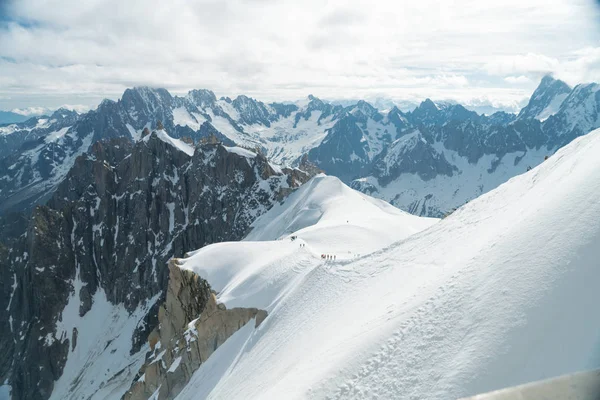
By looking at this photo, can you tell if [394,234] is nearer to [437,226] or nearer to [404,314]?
[437,226]

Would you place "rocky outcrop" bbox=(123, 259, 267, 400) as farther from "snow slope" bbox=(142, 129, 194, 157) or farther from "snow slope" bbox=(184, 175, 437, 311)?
"snow slope" bbox=(142, 129, 194, 157)

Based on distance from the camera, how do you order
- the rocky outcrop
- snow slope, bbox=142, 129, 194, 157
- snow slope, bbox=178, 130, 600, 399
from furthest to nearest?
snow slope, bbox=142, 129, 194, 157
the rocky outcrop
snow slope, bbox=178, 130, 600, 399

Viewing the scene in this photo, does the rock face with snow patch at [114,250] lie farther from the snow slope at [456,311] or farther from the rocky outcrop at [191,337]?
the snow slope at [456,311]

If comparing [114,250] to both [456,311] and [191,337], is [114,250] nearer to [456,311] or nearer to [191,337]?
[191,337]

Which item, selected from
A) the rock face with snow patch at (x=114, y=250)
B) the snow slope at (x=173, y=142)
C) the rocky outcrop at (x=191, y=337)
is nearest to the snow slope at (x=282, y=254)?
the rocky outcrop at (x=191, y=337)

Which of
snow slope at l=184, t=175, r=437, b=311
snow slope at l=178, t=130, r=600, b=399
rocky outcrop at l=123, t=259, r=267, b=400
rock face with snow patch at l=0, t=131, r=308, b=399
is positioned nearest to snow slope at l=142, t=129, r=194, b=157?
rock face with snow patch at l=0, t=131, r=308, b=399

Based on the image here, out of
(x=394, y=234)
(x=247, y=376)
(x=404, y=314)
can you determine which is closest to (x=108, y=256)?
(x=394, y=234)
